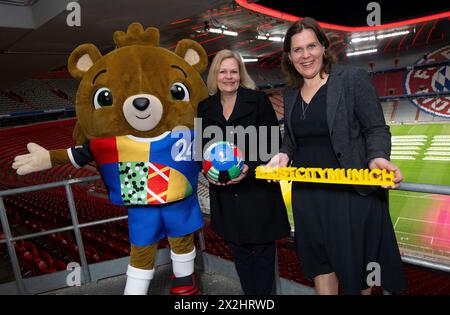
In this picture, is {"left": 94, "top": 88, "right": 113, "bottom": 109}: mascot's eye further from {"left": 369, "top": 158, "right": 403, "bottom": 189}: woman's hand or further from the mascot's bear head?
{"left": 369, "top": 158, "right": 403, "bottom": 189}: woman's hand

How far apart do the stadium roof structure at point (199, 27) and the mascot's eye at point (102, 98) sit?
132 centimetres

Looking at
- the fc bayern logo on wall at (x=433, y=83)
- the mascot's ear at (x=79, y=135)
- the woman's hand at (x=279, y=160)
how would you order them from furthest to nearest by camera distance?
the fc bayern logo on wall at (x=433, y=83)
the mascot's ear at (x=79, y=135)
the woman's hand at (x=279, y=160)

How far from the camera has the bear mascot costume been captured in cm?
216

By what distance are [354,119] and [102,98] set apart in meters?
1.46

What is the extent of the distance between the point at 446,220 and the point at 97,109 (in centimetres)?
908

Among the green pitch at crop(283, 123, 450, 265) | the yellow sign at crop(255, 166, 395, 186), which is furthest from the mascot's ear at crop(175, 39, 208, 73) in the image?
the green pitch at crop(283, 123, 450, 265)

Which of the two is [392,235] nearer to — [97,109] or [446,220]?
[97,109]

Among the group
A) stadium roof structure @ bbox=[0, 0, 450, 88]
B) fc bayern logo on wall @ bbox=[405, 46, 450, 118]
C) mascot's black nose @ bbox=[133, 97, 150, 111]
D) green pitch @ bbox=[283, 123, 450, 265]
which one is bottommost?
green pitch @ bbox=[283, 123, 450, 265]

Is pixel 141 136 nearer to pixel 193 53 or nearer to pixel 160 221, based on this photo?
pixel 160 221

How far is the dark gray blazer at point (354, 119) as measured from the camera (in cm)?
152

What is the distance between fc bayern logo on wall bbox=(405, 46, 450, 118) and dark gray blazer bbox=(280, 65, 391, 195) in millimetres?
22876

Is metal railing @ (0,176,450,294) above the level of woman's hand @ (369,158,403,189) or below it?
below

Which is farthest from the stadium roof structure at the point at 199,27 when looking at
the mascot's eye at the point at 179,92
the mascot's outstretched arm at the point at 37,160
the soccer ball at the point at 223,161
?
the mascot's outstretched arm at the point at 37,160

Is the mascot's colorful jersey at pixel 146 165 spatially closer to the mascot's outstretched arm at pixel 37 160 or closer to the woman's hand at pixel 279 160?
the mascot's outstretched arm at pixel 37 160
